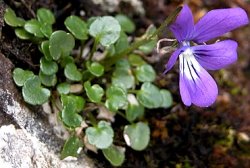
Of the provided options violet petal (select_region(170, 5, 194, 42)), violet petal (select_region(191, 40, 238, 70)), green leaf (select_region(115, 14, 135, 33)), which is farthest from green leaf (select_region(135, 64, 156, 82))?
violet petal (select_region(170, 5, 194, 42))

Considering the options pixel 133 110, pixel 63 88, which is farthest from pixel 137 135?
pixel 63 88

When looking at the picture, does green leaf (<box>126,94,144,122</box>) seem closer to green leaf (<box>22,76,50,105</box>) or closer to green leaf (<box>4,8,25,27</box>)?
green leaf (<box>22,76,50,105</box>)

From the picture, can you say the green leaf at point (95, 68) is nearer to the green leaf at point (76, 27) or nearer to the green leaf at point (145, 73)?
the green leaf at point (76, 27)

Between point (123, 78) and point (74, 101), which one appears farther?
point (123, 78)

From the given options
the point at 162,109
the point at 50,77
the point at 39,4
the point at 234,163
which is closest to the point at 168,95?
the point at 162,109

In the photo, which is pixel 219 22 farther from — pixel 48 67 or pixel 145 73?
pixel 48 67

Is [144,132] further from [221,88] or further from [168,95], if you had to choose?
[221,88]
